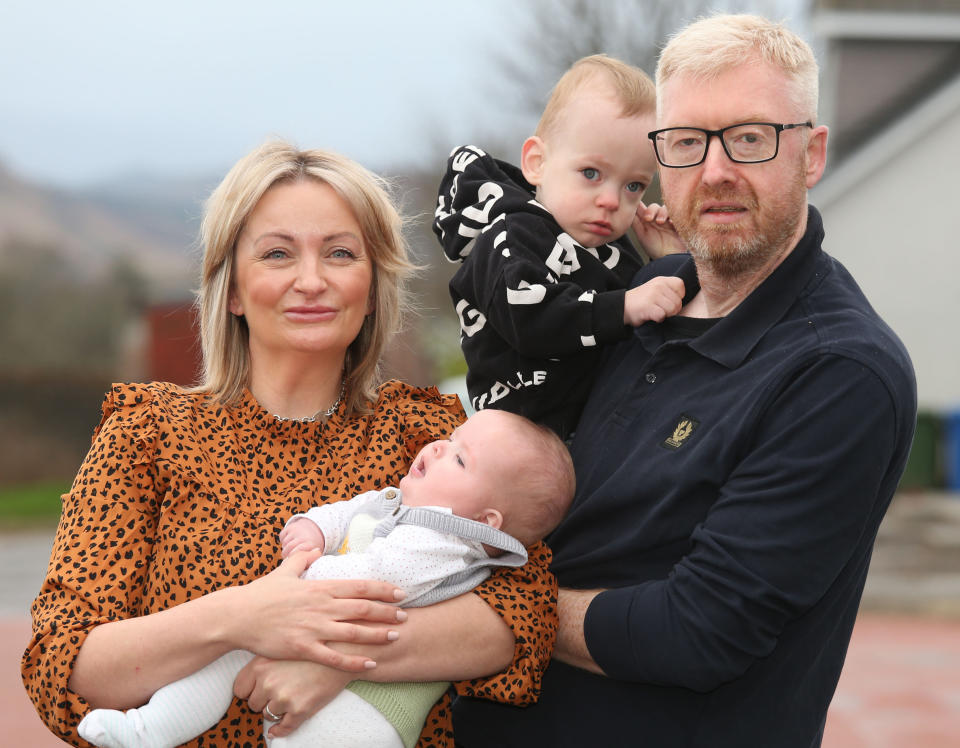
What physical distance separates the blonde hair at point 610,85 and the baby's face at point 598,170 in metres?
0.03

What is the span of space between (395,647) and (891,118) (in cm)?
1807

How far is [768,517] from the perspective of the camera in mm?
2174

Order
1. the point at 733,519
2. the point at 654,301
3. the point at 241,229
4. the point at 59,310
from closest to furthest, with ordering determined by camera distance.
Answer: the point at 733,519 → the point at 654,301 → the point at 241,229 → the point at 59,310

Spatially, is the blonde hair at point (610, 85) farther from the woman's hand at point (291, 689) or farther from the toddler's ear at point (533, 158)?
the woman's hand at point (291, 689)

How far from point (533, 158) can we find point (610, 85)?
1.00 feet

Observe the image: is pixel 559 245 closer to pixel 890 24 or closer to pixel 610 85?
pixel 610 85

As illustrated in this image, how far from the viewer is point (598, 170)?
2.96m

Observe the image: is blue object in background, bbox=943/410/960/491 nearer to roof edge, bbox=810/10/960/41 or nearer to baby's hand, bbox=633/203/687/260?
roof edge, bbox=810/10/960/41

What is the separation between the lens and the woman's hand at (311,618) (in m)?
2.29

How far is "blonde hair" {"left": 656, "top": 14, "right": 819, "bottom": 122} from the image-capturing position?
7.77 ft

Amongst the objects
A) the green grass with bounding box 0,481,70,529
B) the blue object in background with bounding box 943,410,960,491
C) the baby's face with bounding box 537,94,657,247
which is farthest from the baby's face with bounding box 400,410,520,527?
the green grass with bounding box 0,481,70,529

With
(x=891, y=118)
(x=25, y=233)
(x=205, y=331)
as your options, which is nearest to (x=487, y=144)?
(x=891, y=118)

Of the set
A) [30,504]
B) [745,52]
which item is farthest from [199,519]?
[30,504]

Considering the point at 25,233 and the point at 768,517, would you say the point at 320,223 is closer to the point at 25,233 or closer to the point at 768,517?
the point at 768,517
